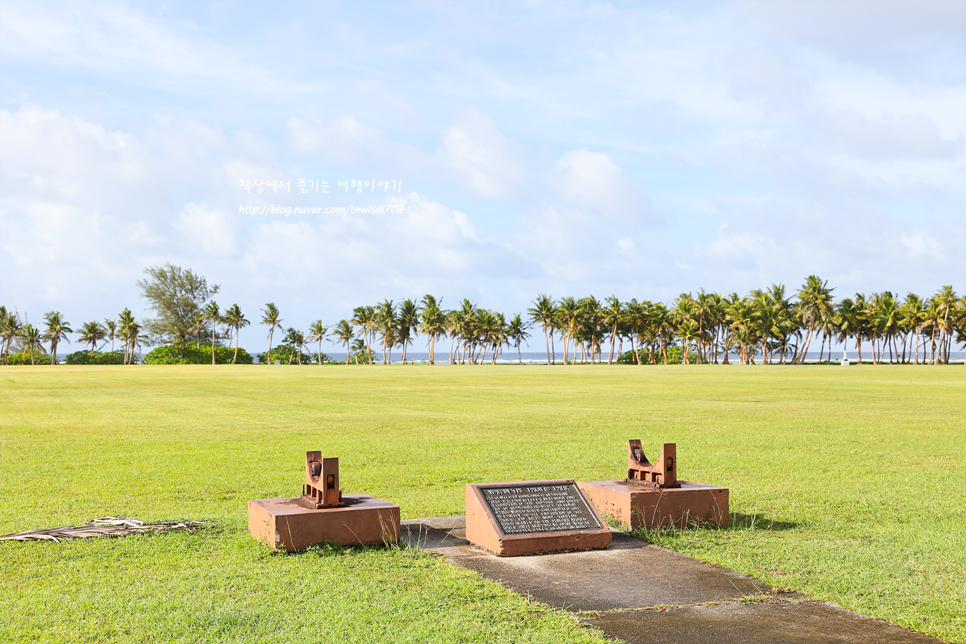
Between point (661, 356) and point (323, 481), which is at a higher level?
point (661, 356)

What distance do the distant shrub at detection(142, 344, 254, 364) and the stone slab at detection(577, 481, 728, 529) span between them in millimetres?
112132

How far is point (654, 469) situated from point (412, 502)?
127 inches

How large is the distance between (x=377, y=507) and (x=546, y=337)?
129 metres

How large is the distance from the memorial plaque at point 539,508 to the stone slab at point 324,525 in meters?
0.95

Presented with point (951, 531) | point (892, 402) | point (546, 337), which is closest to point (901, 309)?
point (546, 337)

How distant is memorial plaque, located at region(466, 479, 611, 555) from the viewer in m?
7.57

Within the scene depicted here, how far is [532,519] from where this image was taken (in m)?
7.86

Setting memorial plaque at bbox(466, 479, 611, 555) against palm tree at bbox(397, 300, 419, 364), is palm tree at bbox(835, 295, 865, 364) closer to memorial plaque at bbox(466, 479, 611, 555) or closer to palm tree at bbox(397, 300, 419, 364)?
palm tree at bbox(397, 300, 419, 364)

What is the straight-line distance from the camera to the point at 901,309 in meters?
119

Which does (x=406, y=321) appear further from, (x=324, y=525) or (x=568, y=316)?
(x=324, y=525)

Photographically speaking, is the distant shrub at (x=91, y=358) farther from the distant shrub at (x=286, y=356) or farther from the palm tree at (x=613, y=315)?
the palm tree at (x=613, y=315)

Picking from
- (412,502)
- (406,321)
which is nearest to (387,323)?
(406,321)

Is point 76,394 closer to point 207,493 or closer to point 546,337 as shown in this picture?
point 207,493

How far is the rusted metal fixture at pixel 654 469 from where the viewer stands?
8.71m
